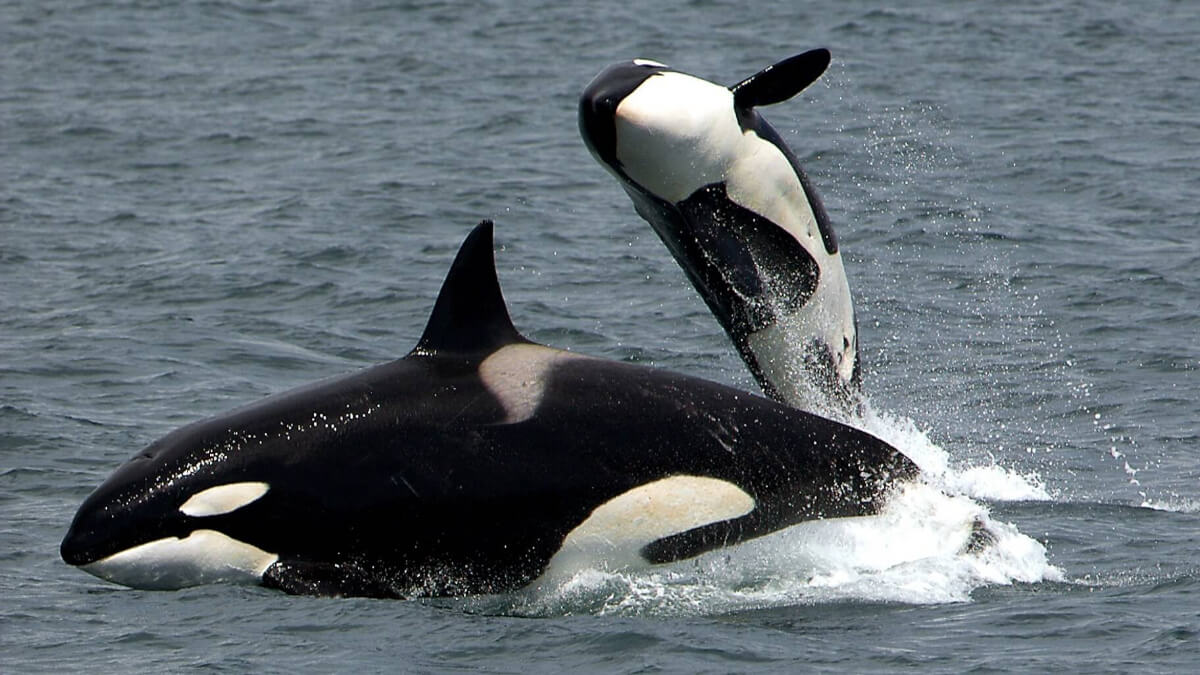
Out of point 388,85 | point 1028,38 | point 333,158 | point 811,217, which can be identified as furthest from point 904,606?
point 1028,38

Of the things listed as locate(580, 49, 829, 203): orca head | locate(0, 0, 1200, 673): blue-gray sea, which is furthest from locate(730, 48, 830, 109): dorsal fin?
locate(0, 0, 1200, 673): blue-gray sea

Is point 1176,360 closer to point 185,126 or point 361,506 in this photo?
point 361,506

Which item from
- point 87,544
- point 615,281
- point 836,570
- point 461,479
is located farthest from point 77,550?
point 615,281

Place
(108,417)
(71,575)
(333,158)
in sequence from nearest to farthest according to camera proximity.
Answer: (71,575), (108,417), (333,158)

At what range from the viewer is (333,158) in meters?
26.4

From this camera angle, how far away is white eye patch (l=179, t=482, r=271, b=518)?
1036 centimetres

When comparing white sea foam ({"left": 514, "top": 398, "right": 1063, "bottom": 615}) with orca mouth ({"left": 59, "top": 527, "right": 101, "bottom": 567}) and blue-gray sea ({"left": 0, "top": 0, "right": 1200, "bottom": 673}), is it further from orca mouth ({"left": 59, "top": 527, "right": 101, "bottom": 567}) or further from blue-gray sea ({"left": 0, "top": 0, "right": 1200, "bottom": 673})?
orca mouth ({"left": 59, "top": 527, "right": 101, "bottom": 567})

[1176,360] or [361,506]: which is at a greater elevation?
[361,506]

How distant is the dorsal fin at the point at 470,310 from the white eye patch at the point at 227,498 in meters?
1.15

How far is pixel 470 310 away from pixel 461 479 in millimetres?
929

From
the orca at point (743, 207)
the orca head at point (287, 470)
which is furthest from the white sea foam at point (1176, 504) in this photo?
the orca head at point (287, 470)

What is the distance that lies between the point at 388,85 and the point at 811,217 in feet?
68.3

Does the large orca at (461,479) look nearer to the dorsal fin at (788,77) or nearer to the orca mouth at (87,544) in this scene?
the orca mouth at (87,544)

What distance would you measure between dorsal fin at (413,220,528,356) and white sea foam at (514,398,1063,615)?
1330 millimetres
